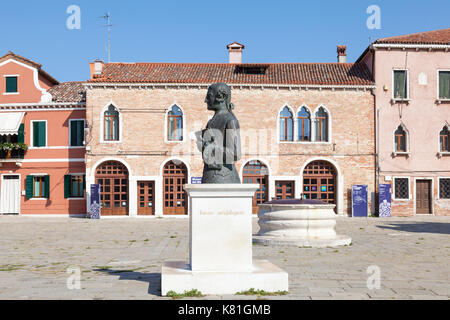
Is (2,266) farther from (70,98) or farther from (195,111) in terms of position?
(70,98)

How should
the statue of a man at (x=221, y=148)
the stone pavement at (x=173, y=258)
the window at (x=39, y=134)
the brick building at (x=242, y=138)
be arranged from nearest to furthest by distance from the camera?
the stone pavement at (x=173, y=258)
the statue of a man at (x=221, y=148)
the brick building at (x=242, y=138)
the window at (x=39, y=134)

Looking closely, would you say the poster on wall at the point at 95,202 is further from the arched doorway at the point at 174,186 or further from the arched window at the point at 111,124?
the arched doorway at the point at 174,186

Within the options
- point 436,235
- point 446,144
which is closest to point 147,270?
point 436,235

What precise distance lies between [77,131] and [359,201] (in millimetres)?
15929

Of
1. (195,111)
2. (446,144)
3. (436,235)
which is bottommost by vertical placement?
(436,235)

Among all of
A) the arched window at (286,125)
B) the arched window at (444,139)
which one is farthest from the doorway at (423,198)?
the arched window at (286,125)

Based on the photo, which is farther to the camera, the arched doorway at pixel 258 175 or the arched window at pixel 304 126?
the arched window at pixel 304 126

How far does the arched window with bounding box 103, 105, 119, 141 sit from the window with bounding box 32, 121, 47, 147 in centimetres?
386

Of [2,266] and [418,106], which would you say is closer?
[2,266]

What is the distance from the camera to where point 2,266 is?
30.8ft

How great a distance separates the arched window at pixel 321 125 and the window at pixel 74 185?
43.4 ft

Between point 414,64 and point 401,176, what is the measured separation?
20.4ft

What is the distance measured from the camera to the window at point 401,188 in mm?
25953

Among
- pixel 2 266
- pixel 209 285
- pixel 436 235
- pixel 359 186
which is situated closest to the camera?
pixel 209 285
